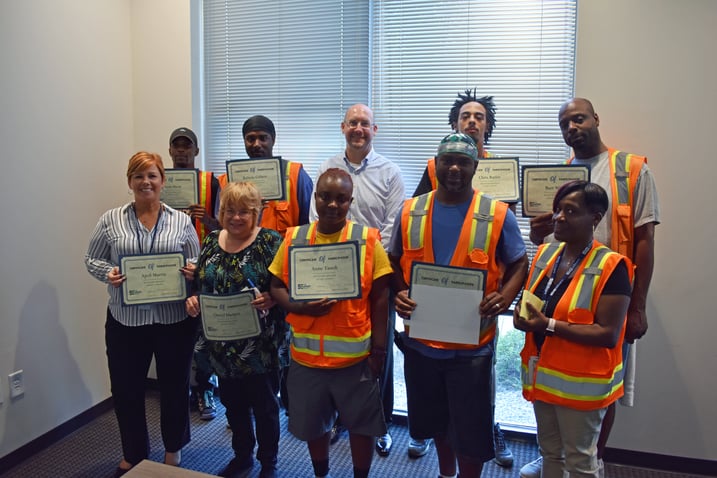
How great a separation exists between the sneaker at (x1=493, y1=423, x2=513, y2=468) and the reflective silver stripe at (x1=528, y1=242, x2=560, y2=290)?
4.11ft

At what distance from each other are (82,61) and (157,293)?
1.70m

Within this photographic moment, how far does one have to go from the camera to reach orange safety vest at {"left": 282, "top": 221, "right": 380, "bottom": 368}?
2076 millimetres

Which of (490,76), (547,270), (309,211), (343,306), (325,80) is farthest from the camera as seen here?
(325,80)

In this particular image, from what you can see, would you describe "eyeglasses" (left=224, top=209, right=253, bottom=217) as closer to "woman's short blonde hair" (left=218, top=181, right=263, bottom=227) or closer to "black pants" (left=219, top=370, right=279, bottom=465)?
"woman's short blonde hair" (left=218, top=181, right=263, bottom=227)

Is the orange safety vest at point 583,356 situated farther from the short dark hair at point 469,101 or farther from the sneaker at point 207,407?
the sneaker at point 207,407

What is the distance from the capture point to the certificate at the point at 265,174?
269cm

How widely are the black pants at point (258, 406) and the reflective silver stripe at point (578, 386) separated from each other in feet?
4.17

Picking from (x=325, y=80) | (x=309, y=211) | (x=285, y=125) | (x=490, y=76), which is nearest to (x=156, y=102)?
(x=285, y=125)

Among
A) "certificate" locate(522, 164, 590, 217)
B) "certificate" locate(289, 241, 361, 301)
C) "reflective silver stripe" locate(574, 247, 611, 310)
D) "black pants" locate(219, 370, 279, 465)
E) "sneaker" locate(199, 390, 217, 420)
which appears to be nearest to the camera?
"reflective silver stripe" locate(574, 247, 611, 310)

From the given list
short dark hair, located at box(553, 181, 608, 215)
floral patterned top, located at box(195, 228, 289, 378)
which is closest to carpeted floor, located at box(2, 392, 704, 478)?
floral patterned top, located at box(195, 228, 289, 378)

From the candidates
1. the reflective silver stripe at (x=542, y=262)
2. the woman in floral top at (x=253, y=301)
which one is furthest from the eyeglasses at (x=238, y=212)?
the reflective silver stripe at (x=542, y=262)

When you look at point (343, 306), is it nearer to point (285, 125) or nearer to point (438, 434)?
point (438, 434)

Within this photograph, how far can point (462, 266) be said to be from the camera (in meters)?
1.98

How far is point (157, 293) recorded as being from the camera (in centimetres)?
237
